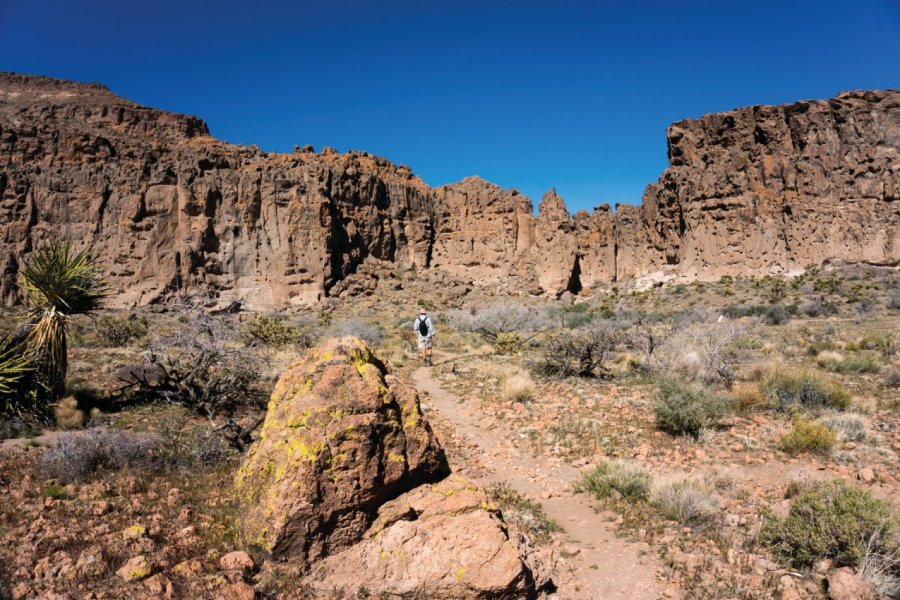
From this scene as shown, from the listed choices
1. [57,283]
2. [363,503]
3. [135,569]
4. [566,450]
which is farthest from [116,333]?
[363,503]

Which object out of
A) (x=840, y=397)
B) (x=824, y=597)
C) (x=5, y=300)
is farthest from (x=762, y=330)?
(x=5, y=300)

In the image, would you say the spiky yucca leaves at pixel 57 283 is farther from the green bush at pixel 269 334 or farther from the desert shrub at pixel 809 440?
the desert shrub at pixel 809 440

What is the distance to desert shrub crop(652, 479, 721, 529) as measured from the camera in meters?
4.77

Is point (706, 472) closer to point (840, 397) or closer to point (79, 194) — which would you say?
point (840, 397)

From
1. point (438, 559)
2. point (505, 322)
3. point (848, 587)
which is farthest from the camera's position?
point (505, 322)

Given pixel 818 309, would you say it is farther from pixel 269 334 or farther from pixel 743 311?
pixel 269 334

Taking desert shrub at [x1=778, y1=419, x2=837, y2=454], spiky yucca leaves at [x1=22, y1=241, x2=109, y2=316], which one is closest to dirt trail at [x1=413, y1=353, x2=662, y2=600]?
desert shrub at [x1=778, y1=419, x2=837, y2=454]

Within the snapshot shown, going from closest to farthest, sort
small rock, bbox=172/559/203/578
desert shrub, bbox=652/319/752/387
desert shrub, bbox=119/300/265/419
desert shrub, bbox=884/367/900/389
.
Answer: small rock, bbox=172/559/203/578 → desert shrub, bbox=119/300/265/419 → desert shrub, bbox=884/367/900/389 → desert shrub, bbox=652/319/752/387

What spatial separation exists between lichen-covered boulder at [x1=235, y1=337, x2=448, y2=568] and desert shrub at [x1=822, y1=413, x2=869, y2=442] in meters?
5.71

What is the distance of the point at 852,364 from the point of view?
1135cm

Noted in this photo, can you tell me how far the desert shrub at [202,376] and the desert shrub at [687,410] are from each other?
6817 mm

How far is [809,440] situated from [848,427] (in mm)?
1044

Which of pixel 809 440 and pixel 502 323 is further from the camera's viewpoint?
pixel 502 323

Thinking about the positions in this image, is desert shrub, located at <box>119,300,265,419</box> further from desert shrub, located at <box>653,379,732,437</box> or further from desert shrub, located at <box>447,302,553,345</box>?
desert shrub, located at <box>447,302,553,345</box>
